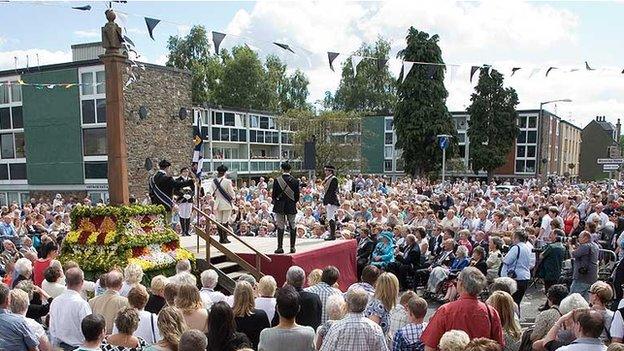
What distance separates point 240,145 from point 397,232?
35898 millimetres

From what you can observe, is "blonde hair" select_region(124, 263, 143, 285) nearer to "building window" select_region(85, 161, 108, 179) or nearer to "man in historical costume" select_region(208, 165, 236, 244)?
"man in historical costume" select_region(208, 165, 236, 244)

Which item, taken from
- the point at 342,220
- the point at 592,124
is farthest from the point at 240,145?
the point at 592,124

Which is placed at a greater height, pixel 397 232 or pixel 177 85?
pixel 177 85

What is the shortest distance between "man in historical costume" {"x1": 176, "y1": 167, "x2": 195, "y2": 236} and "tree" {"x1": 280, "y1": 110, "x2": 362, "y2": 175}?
2653 centimetres

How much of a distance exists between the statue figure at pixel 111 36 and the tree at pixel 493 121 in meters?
38.7

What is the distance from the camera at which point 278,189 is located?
9.52 meters

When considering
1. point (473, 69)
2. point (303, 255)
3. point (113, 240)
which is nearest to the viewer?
point (113, 240)

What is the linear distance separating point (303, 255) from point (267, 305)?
451 centimetres

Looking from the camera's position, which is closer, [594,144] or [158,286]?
[158,286]

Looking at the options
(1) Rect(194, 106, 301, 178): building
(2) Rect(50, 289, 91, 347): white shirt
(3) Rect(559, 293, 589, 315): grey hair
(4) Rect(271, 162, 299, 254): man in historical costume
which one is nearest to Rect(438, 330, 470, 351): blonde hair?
(3) Rect(559, 293, 589, 315): grey hair

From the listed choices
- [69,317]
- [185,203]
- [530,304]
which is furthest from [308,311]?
[185,203]

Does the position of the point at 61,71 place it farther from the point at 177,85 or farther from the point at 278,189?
the point at 278,189

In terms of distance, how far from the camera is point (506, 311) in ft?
16.4

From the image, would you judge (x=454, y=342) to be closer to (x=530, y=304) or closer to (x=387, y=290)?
(x=387, y=290)
